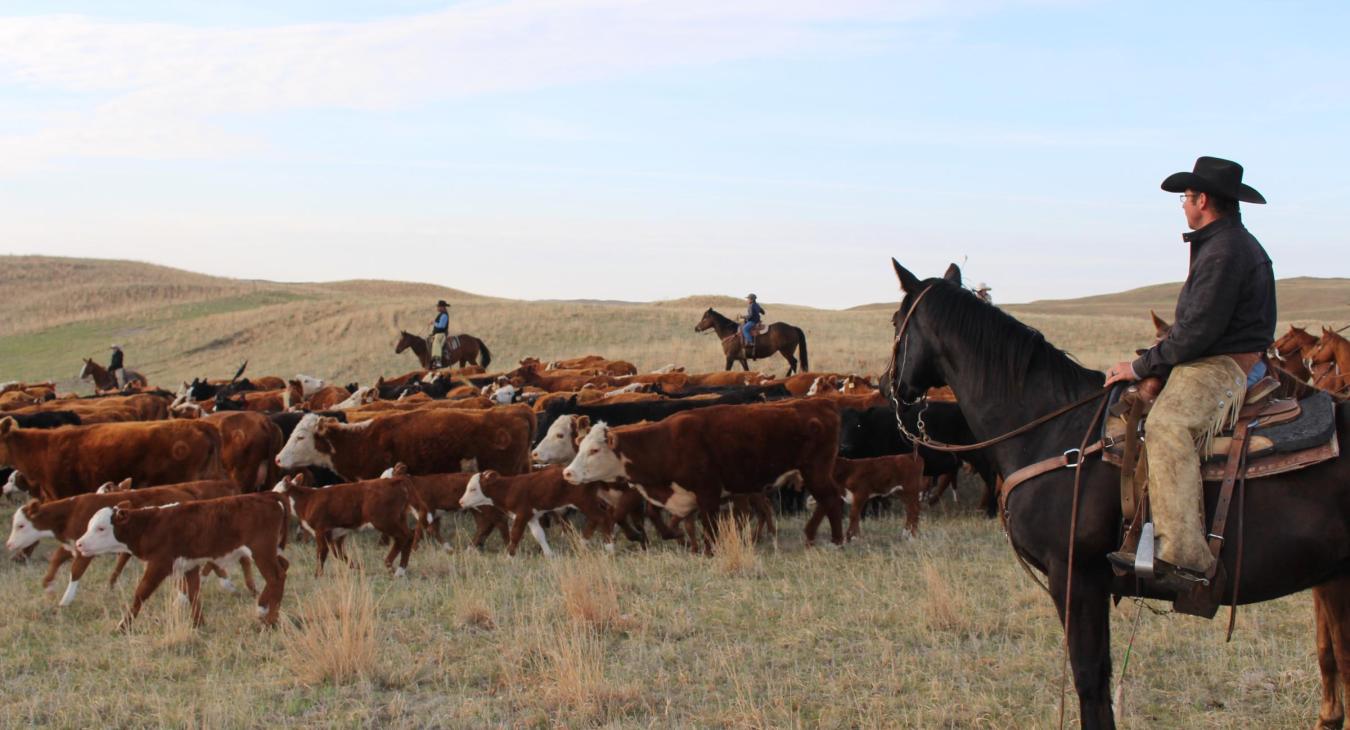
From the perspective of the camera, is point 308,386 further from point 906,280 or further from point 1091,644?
point 1091,644

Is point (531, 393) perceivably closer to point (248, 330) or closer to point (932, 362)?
point (932, 362)

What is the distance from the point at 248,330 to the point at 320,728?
151 ft

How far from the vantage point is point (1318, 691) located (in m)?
6.28

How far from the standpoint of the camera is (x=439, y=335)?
33.7m

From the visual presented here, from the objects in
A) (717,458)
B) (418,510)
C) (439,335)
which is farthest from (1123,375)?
(439,335)

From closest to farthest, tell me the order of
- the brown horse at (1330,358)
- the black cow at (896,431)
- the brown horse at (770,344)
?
the brown horse at (1330,358)
the black cow at (896,431)
the brown horse at (770,344)

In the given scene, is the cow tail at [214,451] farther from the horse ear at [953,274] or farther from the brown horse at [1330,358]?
the brown horse at [1330,358]

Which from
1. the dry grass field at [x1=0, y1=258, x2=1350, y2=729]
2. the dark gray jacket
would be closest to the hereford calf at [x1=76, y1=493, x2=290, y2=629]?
the dry grass field at [x1=0, y1=258, x2=1350, y2=729]

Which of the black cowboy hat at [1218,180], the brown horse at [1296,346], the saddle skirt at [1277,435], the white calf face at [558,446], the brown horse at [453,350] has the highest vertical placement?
the black cowboy hat at [1218,180]

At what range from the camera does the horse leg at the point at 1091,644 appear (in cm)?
508

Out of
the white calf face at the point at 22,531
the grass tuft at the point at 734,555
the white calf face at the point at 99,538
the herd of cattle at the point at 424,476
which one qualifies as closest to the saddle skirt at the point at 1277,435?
the grass tuft at the point at 734,555

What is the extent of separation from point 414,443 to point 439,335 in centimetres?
2167

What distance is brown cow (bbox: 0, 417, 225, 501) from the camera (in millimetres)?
11586

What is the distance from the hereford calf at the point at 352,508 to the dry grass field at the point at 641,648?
0.35 m
